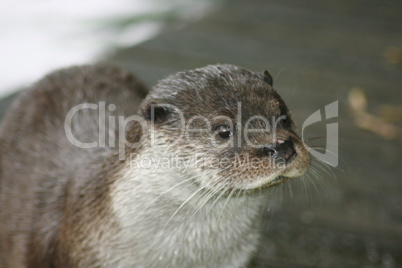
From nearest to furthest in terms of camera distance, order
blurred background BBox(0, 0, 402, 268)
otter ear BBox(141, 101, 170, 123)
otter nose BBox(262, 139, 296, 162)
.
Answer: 1. otter nose BBox(262, 139, 296, 162)
2. otter ear BBox(141, 101, 170, 123)
3. blurred background BBox(0, 0, 402, 268)

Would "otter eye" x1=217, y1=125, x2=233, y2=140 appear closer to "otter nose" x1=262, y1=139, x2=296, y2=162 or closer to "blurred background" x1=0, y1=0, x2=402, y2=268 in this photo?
"otter nose" x1=262, y1=139, x2=296, y2=162

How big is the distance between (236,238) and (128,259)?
1.17 feet

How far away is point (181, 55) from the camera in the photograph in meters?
3.77

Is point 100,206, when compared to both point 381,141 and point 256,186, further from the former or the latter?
point 381,141

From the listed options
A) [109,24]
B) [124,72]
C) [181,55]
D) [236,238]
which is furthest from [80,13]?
[236,238]

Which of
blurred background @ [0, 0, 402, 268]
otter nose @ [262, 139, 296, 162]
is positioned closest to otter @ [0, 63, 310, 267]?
otter nose @ [262, 139, 296, 162]

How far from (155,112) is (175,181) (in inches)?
8.9

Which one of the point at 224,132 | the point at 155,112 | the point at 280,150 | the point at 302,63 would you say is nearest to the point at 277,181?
the point at 280,150

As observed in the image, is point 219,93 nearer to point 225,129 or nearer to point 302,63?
point 225,129

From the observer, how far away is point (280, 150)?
1537 mm

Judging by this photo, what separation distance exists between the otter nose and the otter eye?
0.12 m

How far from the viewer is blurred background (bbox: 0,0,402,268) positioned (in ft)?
7.41

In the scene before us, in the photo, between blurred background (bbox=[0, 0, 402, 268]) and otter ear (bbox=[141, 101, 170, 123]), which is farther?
blurred background (bbox=[0, 0, 402, 268])

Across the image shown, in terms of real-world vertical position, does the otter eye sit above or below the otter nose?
above
